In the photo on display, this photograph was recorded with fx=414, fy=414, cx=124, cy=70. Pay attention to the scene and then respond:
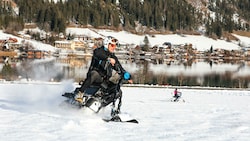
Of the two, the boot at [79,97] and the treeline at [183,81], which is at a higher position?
the boot at [79,97]

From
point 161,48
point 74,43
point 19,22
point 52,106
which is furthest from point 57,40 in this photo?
point 52,106

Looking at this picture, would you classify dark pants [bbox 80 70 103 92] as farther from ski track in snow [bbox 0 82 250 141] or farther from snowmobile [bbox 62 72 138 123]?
ski track in snow [bbox 0 82 250 141]

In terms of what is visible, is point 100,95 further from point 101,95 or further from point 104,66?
point 104,66

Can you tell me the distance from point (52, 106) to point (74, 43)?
6491 inches

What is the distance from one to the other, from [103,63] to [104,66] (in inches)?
3.6

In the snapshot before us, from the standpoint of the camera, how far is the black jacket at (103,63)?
962 centimetres

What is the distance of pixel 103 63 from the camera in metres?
9.74

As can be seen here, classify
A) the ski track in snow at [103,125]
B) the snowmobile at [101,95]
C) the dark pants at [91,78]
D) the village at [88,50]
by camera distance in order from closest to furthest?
the ski track in snow at [103,125] → the dark pants at [91,78] → the snowmobile at [101,95] → the village at [88,50]

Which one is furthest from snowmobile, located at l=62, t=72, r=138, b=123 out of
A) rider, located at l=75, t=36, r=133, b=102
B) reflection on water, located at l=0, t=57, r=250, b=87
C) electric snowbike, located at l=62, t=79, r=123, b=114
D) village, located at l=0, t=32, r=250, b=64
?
village, located at l=0, t=32, r=250, b=64

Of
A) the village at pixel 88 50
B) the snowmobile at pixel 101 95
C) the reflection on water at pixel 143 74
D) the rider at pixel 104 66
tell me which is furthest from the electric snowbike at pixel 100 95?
the village at pixel 88 50

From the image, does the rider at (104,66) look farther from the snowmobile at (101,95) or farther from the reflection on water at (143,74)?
the reflection on water at (143,74)

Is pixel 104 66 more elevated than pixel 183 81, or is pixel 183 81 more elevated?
pixel 104 66

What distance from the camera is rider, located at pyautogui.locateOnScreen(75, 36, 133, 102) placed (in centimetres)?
964

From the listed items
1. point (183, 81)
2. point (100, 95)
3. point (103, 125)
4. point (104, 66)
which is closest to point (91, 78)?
point (104, 66)
